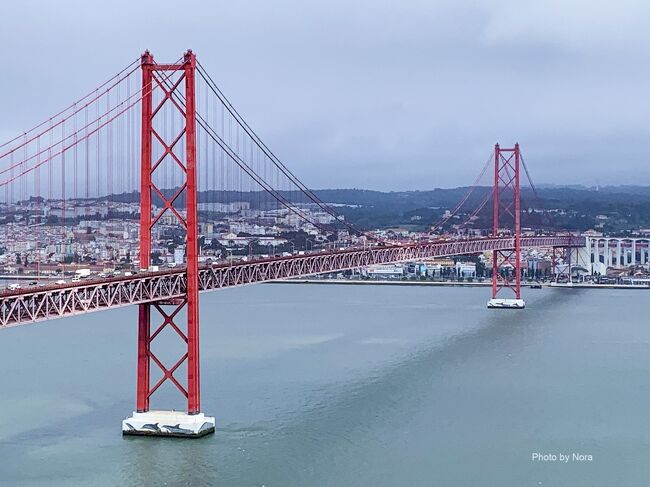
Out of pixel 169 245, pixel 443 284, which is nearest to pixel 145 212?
pixel 169 245

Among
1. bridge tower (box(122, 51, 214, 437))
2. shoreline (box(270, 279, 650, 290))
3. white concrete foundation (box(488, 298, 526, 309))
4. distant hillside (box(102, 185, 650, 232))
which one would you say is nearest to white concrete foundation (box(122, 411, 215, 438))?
bridge tower (box(122, 51, 214, 437))

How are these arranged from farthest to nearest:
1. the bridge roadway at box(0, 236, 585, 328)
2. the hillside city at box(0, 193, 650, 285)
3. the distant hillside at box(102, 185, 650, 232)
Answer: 1. the distant hillside at box(102, 185, 650, 232)
2. the hillside city at box(0, 193, 650, 285)
3. the bridge roadway at box(0, 236, 585, 328)

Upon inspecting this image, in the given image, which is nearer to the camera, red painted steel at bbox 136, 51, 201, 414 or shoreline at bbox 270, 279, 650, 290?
red painted steel at bbox 136, 51, 201, 414

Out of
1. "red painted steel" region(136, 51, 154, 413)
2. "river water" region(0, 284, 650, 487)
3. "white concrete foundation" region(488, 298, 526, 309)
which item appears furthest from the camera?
"white concrete foundation" region(488, 298, 526, 309)

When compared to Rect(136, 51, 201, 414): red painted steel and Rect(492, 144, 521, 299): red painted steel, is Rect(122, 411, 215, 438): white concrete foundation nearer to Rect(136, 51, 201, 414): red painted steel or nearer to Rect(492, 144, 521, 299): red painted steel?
Rect(136, 51, 201, 414): red painted steel

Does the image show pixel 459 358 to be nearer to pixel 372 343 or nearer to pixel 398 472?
pixel 372 343

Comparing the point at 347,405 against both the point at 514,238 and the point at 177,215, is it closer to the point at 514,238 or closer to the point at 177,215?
the point at 177,215
